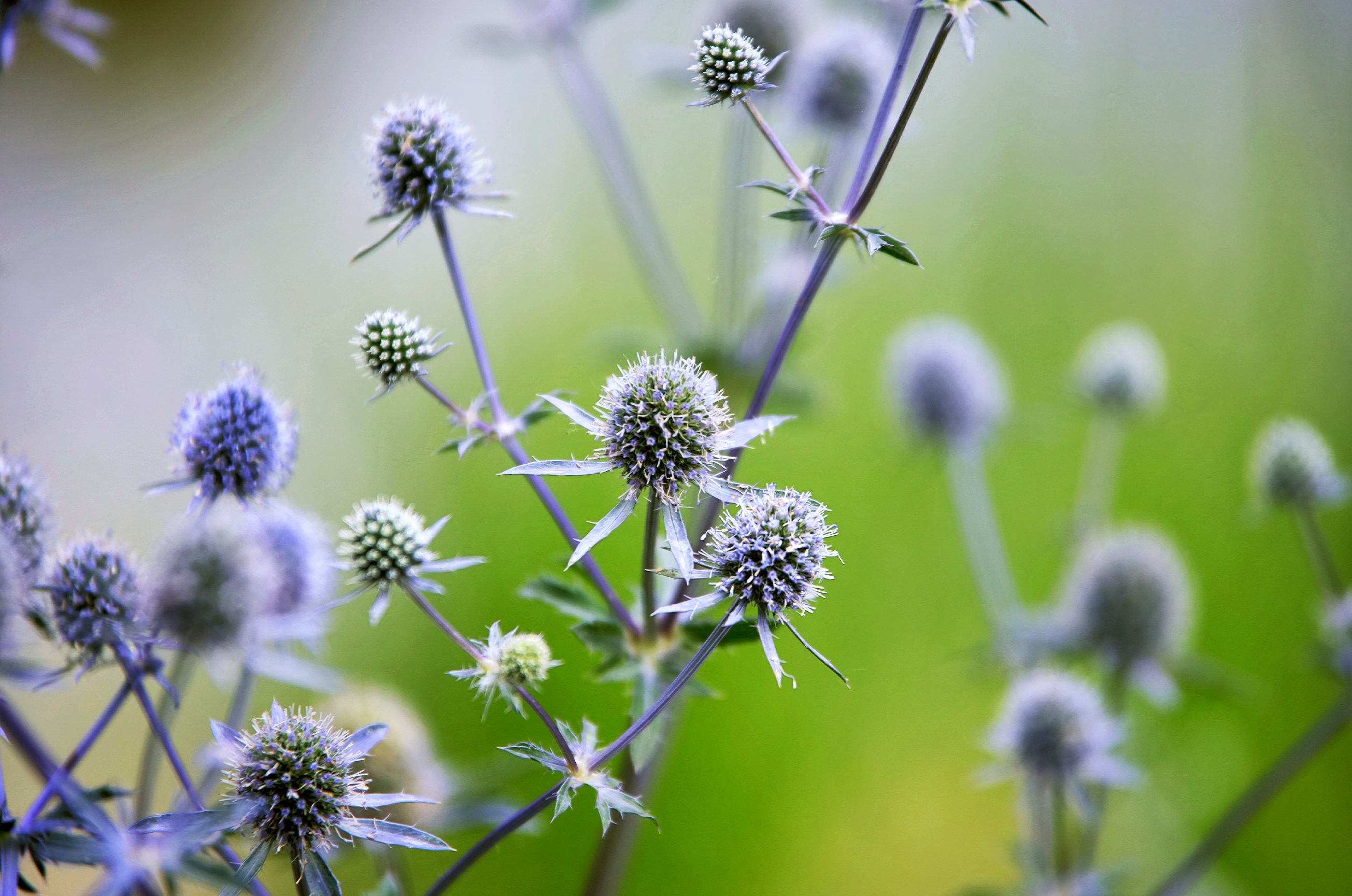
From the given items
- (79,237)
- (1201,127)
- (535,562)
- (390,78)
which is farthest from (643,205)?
(1201,127)

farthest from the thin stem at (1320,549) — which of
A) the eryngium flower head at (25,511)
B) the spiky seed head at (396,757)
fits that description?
the eryngium flower head at (25,511)

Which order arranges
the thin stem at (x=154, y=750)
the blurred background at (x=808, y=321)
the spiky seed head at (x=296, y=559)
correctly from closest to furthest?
1. the thin stem at (x=154, y=750)
2. the spiky seed head at (x=296, y=559)
3. the blurred background at (x=808, y=321)

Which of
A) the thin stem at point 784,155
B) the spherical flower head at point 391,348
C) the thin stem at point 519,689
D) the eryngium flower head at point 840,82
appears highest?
the eryngium flower head at point 840,82

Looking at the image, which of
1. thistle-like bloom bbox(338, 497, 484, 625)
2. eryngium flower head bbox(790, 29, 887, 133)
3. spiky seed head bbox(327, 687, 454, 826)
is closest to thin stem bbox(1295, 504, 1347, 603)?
eryngium flower head bbox(790, 29, 887, 133)

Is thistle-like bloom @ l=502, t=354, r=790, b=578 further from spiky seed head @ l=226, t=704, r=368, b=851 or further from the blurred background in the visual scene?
the blurred background

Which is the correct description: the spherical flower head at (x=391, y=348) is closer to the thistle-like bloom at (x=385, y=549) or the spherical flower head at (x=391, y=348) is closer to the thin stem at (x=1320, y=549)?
the thistle-like bloom at (x=385, y=549)

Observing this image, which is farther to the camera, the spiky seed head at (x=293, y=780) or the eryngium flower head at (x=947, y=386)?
the eryngium flower head at (x=947, y=386)

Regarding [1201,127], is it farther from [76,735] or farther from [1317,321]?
[76,735]
